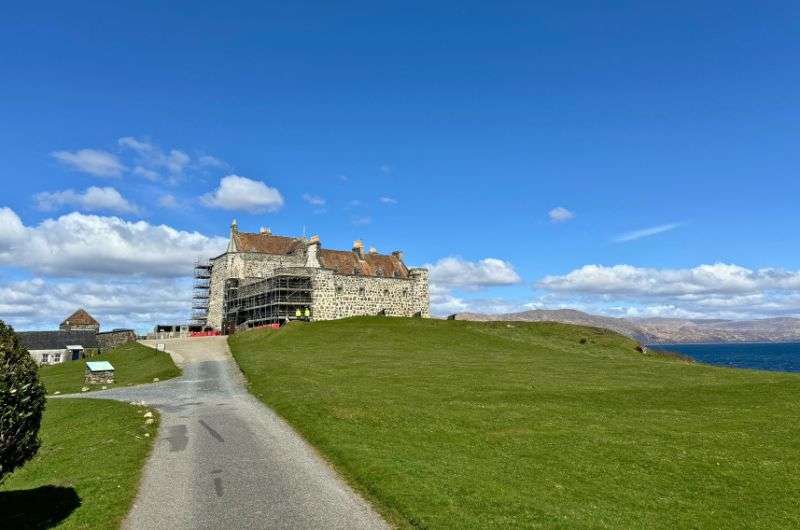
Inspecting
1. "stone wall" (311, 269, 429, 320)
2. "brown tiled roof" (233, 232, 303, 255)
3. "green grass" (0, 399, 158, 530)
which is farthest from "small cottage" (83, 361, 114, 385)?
"brown tiled roof" (233, 232, 303, 255)

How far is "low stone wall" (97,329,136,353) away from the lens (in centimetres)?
8769

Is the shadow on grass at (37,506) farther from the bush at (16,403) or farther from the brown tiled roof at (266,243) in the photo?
the brown tiled roof at (266,243)

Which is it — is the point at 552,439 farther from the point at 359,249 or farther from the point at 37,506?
the point at 359,249

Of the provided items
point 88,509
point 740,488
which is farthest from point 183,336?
point 740,488

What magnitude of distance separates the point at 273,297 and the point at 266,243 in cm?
1516

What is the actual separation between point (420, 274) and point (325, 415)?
86392 mm

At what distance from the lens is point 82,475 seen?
56.0 ft

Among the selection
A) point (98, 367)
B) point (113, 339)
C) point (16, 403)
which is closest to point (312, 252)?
point (113, 339)

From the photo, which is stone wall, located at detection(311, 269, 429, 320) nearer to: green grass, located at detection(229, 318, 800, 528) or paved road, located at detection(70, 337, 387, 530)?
green grass, located at detection(229, 318, 800, 528)

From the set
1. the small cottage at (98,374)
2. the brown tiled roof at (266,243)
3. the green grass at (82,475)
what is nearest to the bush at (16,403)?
the green grass at (82,475)

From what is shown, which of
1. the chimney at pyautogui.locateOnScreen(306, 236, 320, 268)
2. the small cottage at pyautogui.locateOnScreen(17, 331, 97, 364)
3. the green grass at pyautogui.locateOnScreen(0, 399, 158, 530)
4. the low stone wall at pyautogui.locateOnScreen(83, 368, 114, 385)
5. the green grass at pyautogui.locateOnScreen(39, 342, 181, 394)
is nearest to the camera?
the green grass at pyautogui.locateOnScreen(0, 399, 158, 530)

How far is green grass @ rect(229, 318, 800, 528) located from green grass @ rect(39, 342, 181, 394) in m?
9.83

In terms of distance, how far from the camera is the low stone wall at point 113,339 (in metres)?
87.7

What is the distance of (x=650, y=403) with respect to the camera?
29.0 metres
